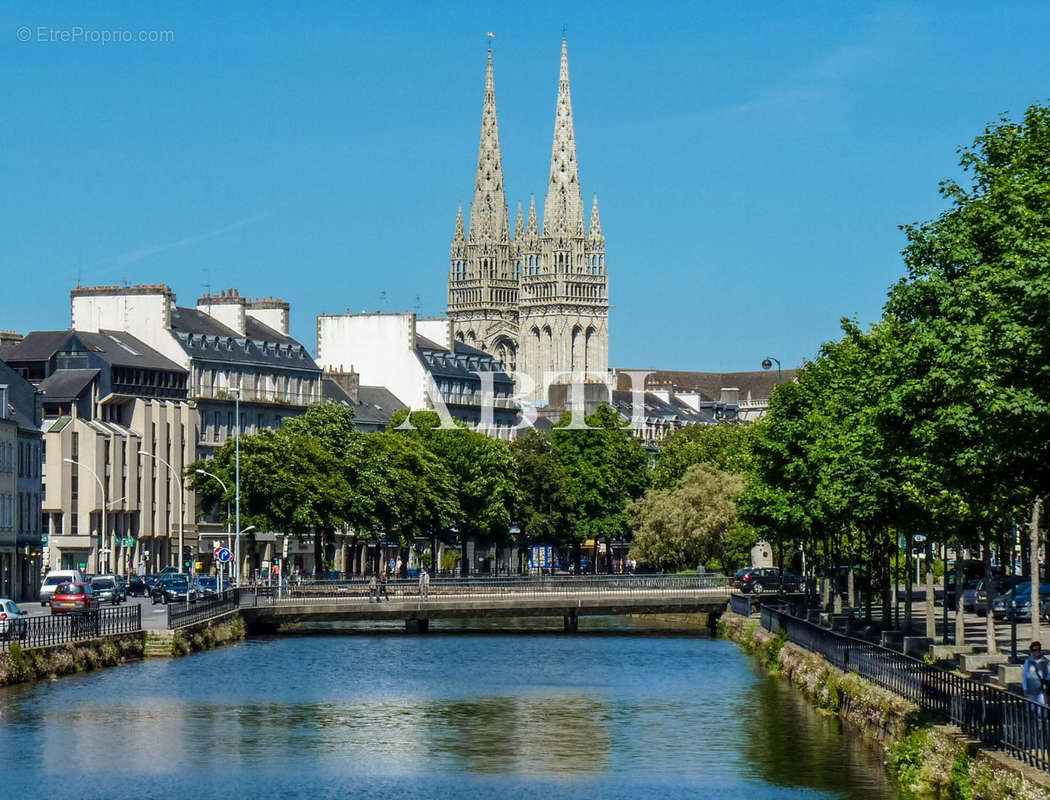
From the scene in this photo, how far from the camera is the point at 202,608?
315 feet

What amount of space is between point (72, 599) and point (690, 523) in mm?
64561

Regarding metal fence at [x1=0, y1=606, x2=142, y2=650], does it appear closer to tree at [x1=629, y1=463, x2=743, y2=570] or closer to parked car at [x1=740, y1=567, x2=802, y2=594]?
parked car at [x1=740, y1=567, x2=802, y2=594]

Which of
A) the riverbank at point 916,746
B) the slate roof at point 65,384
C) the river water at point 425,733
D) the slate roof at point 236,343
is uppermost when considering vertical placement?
the slate roof at point 236,343

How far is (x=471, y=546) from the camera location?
7613 inches

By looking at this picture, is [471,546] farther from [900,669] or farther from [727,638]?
[900,669]

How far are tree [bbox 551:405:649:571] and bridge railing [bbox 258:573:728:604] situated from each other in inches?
2267

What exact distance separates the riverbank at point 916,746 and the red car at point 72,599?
3256 cm

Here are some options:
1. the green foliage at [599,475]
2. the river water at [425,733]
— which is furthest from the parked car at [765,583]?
the green foliage at [599,475]

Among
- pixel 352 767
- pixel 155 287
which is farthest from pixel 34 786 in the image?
pixel 155 287

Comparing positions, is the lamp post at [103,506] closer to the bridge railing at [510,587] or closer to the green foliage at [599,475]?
the bridge railing at [510,587]

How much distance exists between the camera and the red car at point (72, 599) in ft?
299

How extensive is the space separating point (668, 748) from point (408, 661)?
34057mm

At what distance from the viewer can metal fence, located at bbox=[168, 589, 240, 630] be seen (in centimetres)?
8828

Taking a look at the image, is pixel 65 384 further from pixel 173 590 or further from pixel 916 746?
pixel 916 746
